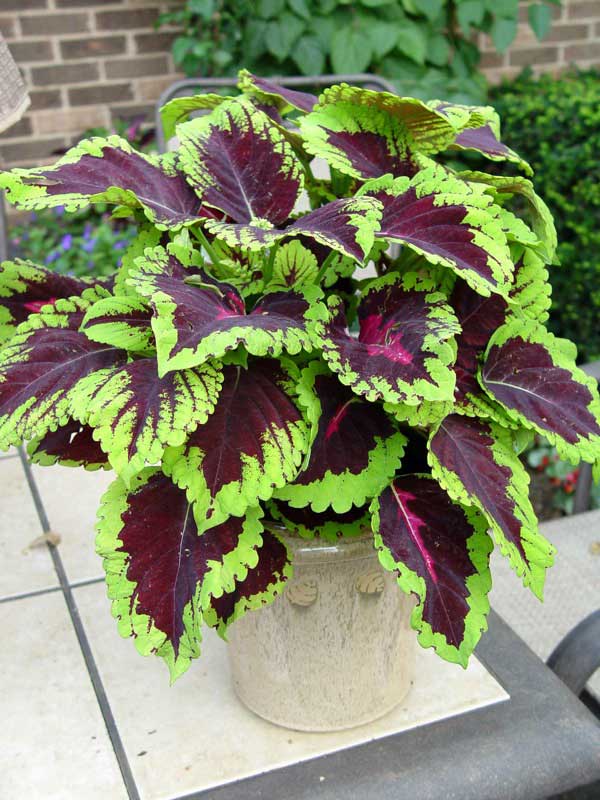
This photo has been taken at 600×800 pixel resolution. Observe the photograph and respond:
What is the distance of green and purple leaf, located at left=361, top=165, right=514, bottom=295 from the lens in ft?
2.25

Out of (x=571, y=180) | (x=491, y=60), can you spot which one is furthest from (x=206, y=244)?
(x=491, y=60)

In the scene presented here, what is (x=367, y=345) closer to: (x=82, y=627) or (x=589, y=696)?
(x=82, y=627)

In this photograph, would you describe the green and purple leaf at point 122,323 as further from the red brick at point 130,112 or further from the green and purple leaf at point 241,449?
the red brick at point 130,112

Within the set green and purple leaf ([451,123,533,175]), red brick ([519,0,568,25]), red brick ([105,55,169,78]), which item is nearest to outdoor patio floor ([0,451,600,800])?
green and purple leaf ([451,123,533,175])

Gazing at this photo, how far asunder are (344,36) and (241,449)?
7.37 feet

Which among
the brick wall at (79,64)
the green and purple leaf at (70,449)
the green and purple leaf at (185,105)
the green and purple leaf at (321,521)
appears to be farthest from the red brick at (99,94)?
the green and purple leaf at (321,521)

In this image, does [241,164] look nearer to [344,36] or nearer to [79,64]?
[344,36]

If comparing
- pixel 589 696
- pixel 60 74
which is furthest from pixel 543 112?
pixel 589 696

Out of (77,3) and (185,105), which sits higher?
(77,3)

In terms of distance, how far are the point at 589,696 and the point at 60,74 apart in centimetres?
240

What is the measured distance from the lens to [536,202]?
81 centimetres

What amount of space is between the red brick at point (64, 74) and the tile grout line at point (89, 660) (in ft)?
5.97

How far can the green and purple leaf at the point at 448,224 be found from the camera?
687 millimetres

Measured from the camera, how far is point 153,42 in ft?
9.29
